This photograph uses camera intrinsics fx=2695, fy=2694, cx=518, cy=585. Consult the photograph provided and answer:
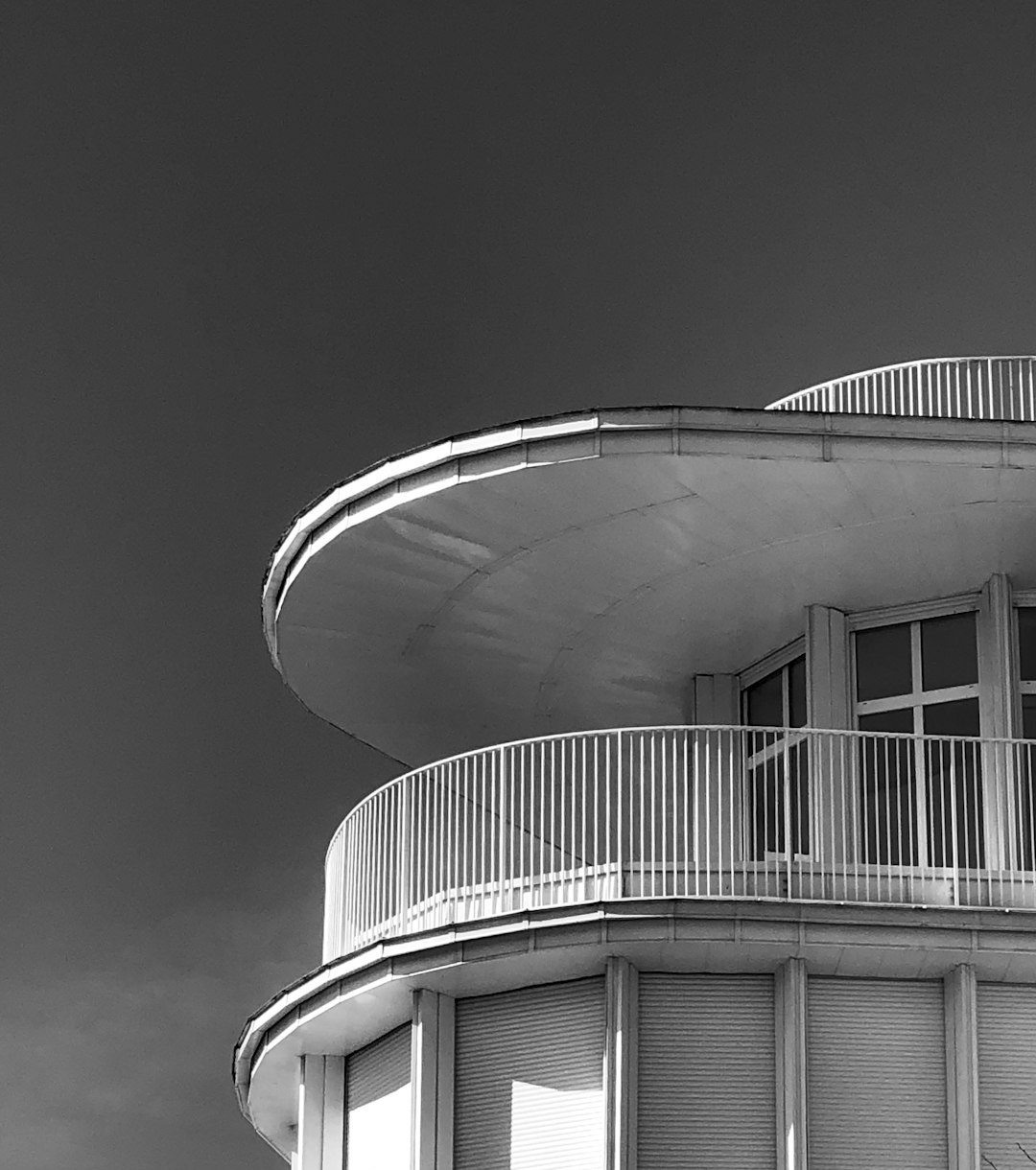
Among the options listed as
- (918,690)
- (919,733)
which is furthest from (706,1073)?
(918,690)

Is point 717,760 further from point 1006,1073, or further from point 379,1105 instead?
point 1006,1073

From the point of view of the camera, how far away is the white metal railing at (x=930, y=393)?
28.4 m

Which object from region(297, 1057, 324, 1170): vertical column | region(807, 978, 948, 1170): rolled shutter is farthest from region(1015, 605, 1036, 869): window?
region(297, 1057, 324, 1170): vertical column

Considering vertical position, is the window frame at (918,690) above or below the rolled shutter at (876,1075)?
above

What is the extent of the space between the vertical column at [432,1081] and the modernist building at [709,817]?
0.03m

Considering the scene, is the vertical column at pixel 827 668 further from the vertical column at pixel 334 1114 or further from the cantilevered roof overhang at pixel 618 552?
the vertical column at pixel 334 1114

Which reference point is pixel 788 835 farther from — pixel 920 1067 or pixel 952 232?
pixel 952 232

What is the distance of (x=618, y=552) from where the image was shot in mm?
27859

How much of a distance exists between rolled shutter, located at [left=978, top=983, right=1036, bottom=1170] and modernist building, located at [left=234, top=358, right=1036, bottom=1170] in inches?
1.3

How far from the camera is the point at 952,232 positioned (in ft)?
165

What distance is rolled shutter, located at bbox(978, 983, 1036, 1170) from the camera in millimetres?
24859

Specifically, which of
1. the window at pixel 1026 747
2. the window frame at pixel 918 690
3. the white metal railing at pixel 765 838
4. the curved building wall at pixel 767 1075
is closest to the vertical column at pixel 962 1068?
the curved building wall at pixel 767 1075

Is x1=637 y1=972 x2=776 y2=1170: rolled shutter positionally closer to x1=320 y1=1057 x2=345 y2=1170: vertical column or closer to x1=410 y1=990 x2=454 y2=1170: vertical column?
x1=410 y1=990 x2=454 y2=1170: vertical column

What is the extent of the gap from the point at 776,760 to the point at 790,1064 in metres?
4.59
